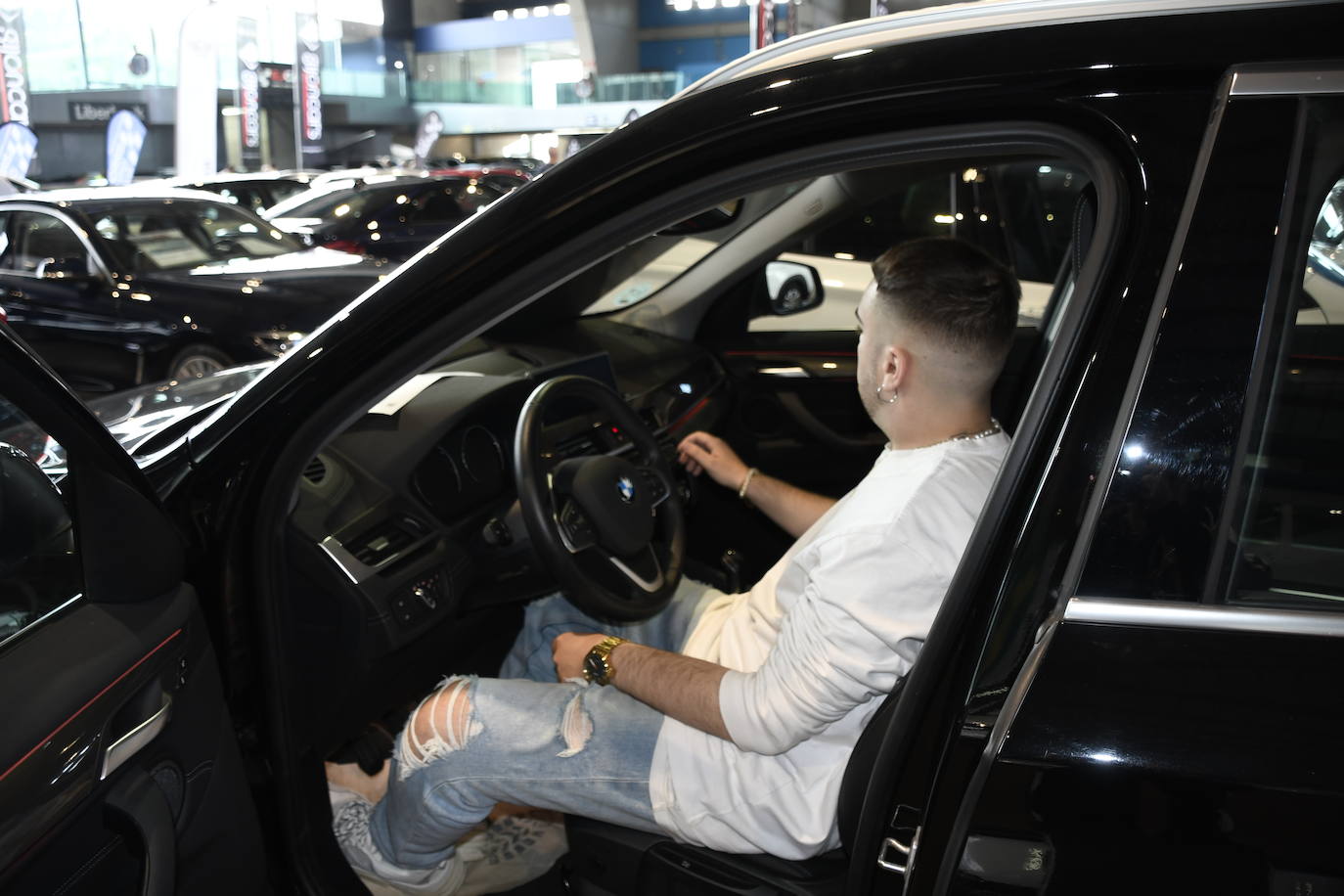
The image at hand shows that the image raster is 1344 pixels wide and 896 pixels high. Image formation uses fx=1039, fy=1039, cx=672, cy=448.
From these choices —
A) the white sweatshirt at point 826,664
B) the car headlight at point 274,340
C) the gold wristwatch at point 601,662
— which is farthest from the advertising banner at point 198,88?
the white sweatshirt at point 826,664

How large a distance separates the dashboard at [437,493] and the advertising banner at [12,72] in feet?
56.6

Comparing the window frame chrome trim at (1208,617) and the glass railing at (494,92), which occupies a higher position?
the glass railing at (494,92)

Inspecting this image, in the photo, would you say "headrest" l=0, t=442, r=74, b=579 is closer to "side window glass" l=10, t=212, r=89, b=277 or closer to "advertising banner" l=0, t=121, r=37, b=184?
"side window glass" l=10, t=212, r=89, b=277

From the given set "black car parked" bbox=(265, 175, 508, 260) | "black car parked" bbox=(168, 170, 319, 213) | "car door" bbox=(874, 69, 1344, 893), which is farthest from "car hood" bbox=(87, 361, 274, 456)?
"black car parked" bbox=(168, 170, 319, 213)

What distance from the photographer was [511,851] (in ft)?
6.94

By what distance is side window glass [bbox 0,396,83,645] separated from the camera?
1.17m

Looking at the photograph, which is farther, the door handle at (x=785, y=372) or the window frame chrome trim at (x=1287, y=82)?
the door handle at (x=785, y=372)

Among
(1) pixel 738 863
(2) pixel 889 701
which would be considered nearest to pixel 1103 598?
(2) pixel 889 701

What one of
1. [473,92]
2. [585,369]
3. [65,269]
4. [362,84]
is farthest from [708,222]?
[473,92]

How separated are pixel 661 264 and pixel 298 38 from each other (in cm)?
2242

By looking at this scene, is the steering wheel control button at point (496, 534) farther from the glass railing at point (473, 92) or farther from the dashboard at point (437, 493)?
the glass railing at point (473, 92)

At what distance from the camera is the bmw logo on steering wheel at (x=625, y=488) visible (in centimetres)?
199

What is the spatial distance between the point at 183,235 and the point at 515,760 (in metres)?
5.70

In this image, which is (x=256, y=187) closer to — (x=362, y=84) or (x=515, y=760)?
(x=515, y=760)
